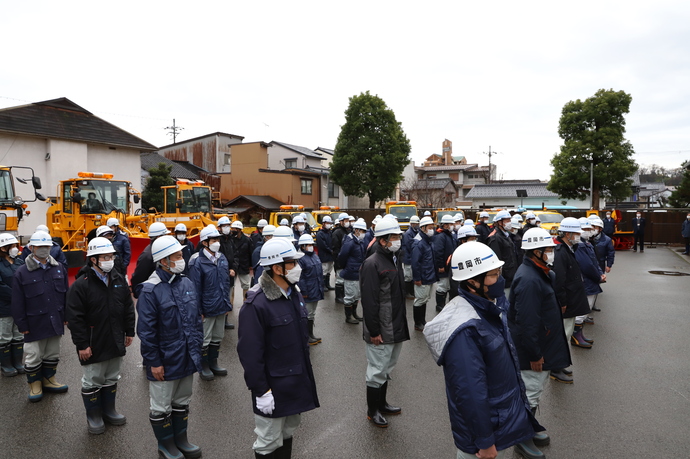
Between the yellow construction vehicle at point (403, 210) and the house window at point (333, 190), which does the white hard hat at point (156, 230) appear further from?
the house window at point (333, 190)

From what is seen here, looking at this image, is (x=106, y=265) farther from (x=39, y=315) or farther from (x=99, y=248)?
(x=39, y=315)

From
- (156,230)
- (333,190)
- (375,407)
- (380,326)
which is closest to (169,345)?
(380,326)

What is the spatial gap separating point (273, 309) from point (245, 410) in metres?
2.44

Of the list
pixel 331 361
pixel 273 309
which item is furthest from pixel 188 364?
pixel 331 361

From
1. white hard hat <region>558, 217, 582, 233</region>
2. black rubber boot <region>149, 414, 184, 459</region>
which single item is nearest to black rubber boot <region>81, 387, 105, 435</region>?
black rubber boot <region>149, 414, 184, 459</region>

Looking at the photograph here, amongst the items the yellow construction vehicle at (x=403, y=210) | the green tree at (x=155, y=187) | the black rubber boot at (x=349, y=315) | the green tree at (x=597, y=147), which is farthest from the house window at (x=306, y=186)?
the black rubber boot at (x=349, y=315)

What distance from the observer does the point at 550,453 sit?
425cm

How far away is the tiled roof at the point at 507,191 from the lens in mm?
51250

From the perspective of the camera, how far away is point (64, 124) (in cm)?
2681

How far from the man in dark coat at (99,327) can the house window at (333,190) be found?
3964cm

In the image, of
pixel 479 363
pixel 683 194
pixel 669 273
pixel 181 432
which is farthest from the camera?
pixel 683 194

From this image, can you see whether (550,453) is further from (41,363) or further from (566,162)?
(566,162)

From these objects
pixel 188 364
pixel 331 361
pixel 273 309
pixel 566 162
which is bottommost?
pixel 331 361

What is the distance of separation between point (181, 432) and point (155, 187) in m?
30.6
